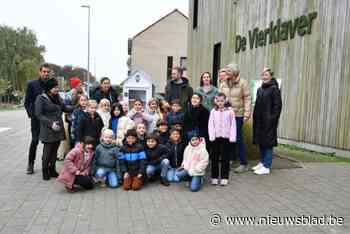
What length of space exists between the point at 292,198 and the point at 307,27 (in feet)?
19.9

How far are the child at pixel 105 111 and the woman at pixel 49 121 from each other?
720 mm

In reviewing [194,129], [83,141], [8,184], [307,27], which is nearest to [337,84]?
[307,27]

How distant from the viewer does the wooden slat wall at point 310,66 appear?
28.2 ft

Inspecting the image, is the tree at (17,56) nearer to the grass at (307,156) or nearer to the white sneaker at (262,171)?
the grass at (307,156)

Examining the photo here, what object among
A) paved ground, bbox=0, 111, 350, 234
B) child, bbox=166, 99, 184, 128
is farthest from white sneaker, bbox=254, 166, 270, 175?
child, bbox=166, 99, 184, 128

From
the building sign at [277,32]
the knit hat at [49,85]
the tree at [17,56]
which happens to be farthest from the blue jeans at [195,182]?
the tree at [17,56]

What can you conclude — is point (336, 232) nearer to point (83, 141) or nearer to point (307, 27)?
point (83, 141)

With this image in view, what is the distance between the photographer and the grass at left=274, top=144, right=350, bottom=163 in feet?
26.8

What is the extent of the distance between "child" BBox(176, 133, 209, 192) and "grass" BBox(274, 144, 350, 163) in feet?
10.3

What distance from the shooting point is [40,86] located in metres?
6.58

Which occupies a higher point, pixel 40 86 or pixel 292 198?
pixel 40 86

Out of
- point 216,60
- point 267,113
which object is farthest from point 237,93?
point 216,60

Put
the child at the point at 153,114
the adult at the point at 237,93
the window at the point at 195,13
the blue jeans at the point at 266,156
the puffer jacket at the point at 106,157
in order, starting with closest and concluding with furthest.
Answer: the puffer jacket at the point at 106,157, the adult at the point at 237,93, the blue jeans at the point at 266,156, the child at the point at 153,114, the window at the point at 195,13

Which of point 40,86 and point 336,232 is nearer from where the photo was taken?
point 336,232
